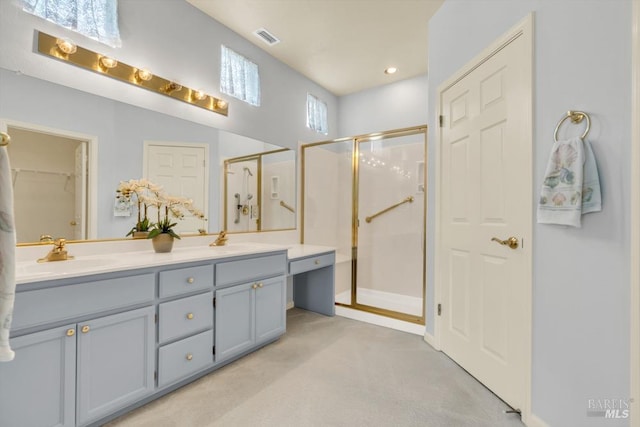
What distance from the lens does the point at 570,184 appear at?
1.22 metres

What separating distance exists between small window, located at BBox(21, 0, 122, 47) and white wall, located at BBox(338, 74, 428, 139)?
2814 millimetres

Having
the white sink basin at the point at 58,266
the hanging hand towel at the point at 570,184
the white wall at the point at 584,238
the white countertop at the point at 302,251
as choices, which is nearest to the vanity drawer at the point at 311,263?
the white countertop at the point at 302,251

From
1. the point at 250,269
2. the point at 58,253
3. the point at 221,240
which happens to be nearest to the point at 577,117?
the point at 250,269

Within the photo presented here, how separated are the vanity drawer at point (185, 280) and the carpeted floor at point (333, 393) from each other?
0.61 meters

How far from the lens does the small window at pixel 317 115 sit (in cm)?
371

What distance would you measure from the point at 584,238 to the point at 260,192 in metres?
2.49

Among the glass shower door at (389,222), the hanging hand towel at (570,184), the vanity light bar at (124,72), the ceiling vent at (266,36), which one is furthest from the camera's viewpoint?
the glass shower door at (389,222)

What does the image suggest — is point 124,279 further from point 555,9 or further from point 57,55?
A: point 555,9

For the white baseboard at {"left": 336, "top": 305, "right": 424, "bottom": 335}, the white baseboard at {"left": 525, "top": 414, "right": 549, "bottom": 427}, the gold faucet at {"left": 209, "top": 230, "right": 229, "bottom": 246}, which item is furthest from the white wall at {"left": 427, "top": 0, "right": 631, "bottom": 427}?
the gold faucet at {"left": 209, "top": 230, "right": 229, "bottom": 246}

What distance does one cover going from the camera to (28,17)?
1625 mm

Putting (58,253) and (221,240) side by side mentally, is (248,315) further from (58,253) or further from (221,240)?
(58,253)

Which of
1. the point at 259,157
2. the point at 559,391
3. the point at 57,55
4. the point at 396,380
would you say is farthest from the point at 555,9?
the point at 57,55

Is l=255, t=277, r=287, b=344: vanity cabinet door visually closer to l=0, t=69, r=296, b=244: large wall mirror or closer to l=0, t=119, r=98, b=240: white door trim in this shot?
l=0, t=69, r=296, b=244: large wall mirror

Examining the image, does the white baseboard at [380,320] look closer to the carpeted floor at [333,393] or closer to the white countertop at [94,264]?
the carpeted floor at [333,393]
